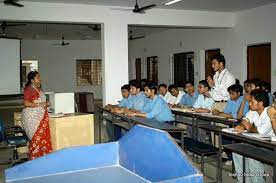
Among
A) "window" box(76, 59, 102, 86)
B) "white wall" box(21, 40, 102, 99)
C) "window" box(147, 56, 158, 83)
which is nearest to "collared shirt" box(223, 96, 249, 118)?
"window" box(147, 56, 158, 83)

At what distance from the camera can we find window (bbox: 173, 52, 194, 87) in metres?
10.8

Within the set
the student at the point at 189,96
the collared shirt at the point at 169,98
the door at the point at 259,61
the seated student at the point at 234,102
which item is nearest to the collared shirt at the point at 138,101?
the student at the point at 189,96

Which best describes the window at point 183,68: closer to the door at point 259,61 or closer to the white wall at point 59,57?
the door at point 259,61

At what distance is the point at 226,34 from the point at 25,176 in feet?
26.4

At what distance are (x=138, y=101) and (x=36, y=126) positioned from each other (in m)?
1.82

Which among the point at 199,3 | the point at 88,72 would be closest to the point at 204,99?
the point at 199,3

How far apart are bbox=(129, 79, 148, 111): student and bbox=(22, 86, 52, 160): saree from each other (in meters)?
1.66

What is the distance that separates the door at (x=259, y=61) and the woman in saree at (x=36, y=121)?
551cm

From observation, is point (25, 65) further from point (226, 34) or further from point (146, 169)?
point (146, 169)

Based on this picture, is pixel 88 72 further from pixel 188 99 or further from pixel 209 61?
pixel 188 99

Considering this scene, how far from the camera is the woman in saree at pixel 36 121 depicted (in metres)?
4.49

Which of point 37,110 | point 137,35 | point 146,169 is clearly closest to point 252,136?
point 146,169

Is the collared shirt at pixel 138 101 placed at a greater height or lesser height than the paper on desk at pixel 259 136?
greater

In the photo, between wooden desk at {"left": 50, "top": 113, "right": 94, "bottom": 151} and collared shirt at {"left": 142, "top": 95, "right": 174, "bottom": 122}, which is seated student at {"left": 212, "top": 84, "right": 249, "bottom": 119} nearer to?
collared shirt at {"left": 142, "top": 95, "right": 174, "bottom": 122}
